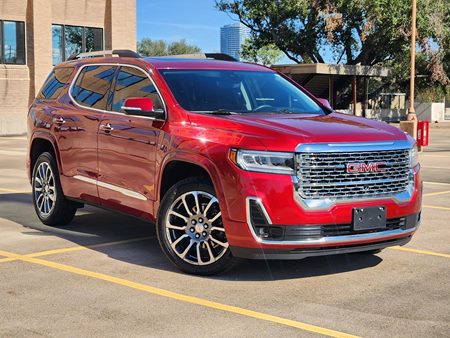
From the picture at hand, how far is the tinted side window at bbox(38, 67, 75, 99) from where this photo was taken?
8414 mm

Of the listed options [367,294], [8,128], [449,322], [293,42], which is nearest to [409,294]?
[367,294]

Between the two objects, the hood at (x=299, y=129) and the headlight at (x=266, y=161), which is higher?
the hood at (x=299, y=129)

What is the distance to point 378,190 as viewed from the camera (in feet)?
19.1

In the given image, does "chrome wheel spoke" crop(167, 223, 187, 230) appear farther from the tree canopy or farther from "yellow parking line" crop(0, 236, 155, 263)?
the tree canopy

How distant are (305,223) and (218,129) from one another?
3.70 ft

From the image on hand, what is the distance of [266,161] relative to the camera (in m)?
5.50

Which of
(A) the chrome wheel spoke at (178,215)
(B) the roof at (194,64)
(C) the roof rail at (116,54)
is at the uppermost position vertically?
(C) the roof rail at (116,54)

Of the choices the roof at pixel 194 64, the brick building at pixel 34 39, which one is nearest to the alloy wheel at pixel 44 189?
the roof at pixel 194 64

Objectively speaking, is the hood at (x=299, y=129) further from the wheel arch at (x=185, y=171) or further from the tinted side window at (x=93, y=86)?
the tinted side window at (x=93, y=86)

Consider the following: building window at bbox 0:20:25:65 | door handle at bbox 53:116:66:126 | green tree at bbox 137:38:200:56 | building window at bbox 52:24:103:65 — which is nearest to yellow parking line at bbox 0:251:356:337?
door handle at bbox 53:116:66:126

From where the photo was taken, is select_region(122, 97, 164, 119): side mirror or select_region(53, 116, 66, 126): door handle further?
select_region(53, 116, 66, 126): door handle

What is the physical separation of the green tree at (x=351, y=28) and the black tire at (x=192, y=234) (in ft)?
108

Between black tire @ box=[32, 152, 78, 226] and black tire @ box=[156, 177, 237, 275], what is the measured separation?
2.38m

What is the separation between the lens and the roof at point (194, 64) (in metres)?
7.00
